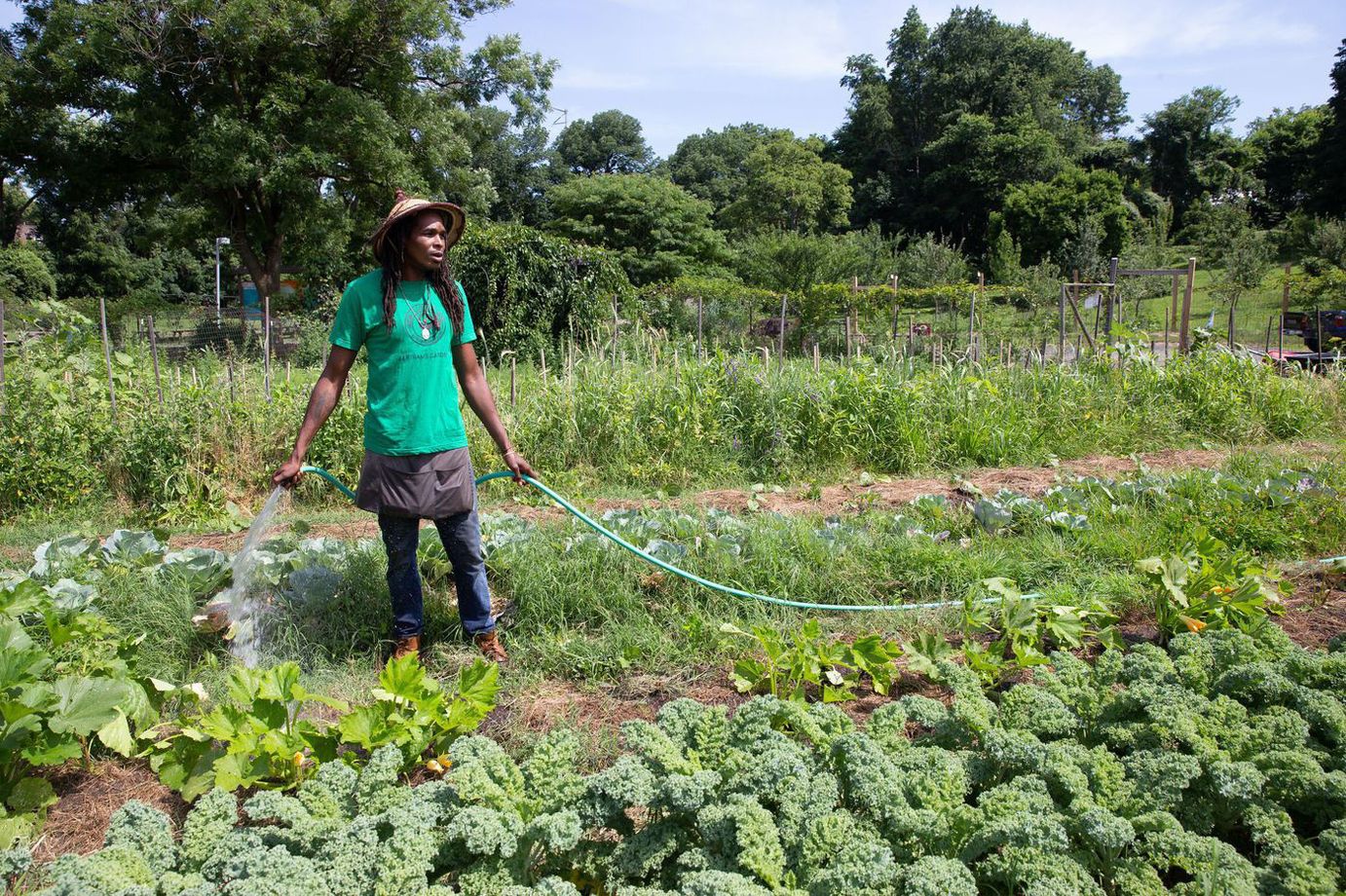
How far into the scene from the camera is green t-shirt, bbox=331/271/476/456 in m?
3.03

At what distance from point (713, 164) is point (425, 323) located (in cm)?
6179

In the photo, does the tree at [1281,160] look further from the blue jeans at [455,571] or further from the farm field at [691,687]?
the blue jeans at [455,571]

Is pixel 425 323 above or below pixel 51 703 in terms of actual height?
above

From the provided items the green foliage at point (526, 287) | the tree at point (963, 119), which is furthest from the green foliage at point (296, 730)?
the tree at point (963, 119)

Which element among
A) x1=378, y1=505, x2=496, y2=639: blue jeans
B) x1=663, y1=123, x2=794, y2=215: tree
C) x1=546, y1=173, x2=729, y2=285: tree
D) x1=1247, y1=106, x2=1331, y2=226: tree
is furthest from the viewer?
x1=663, y1=123, x2=794, y2=215: tree

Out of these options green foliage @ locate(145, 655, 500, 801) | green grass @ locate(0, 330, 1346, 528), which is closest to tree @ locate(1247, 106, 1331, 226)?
green grass @ locate(0, 330, 1346, 528)

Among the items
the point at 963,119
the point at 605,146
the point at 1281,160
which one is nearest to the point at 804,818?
the point at 963,119

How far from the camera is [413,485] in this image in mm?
3096

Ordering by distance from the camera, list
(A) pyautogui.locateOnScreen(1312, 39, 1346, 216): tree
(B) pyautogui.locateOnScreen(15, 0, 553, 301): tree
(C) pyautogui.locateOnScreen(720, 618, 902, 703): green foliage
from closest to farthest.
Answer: (C) pyautogui.locateOnScreen(720, 618, 902, 703): green foliage < (B) pyautogui.locateOnScreen(15, 0, 553, 301): tree < (A) pyautogui.locateOnScreen(1312, 39, 1346, 216): tree

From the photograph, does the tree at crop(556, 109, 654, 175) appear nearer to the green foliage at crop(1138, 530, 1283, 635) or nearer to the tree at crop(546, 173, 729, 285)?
the tree at crop(546, 173, 729, 285)

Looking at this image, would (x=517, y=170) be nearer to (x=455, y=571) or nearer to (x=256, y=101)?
(x=256, y=101)

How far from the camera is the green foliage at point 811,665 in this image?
2.94 m

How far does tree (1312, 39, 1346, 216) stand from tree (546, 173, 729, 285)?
2454 centimetres

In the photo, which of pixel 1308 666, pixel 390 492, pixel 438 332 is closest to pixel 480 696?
pixel 390 492
